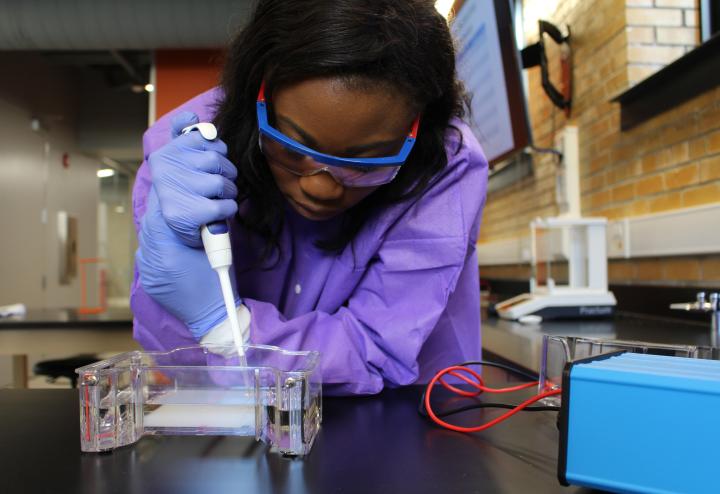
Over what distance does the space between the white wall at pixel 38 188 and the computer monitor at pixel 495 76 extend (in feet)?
13.6

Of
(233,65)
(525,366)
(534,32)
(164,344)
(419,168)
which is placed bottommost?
(525,366)

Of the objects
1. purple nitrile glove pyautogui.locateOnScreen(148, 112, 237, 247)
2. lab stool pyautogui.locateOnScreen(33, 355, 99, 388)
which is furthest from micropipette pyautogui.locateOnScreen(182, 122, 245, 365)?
lab stool pyautogui.locateOnScreen(33, 355, 99, 388)

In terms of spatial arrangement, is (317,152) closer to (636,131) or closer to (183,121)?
(183,121)

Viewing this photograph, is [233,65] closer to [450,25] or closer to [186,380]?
[450,25]

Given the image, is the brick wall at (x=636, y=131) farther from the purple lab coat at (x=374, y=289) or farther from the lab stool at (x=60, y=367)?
the lab stool at (x=60, y=367)

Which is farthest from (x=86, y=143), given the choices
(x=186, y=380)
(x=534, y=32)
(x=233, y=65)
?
(x=186, y=380)

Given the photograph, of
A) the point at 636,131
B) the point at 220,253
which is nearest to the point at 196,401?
the point at 220,253

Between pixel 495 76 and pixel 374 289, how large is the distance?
5.75 feet

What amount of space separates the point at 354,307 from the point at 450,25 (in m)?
0.47

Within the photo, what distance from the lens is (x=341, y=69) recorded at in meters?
0.69

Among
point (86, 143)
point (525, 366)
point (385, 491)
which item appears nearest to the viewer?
point (385, 491)

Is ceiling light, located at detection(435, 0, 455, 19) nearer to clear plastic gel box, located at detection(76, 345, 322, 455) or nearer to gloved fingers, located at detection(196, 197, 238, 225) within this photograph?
gloved fingers, located at detection(196, 197, 238, 225)

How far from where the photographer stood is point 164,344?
845mm

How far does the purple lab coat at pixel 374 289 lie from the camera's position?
0.76m
